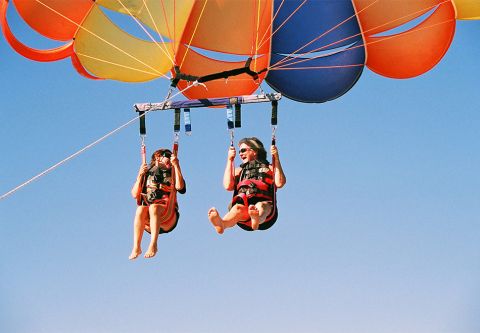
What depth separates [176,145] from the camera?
8406mm

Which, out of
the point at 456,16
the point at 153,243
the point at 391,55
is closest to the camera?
the point at 153,243

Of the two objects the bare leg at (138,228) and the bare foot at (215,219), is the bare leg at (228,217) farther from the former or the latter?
the bare leg at (138,228)

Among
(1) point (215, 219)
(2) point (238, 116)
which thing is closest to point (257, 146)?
(2) point (238, 116)

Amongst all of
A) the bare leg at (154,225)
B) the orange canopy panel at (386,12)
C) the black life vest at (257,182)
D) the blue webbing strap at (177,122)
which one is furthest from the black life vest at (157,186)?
the orange canopy panel at (386,12)

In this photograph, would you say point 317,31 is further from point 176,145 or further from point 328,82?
point 176,145

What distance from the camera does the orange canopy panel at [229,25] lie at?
32.4ft

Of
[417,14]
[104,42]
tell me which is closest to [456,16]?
[417,14]

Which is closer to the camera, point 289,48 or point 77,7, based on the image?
point 77,7

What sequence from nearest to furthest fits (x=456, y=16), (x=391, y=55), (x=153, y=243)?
(x=153, y=243), (x=456, y=16), (x=391, y=55)

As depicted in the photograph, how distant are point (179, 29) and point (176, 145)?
6.48 feet

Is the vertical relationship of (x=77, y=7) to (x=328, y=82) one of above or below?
above

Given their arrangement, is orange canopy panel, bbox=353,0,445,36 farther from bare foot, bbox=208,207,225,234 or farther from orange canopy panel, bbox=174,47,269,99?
bare foot, bbox=208,207,225,234

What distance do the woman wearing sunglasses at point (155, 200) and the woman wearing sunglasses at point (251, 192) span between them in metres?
0.49

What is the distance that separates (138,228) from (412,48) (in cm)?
375
